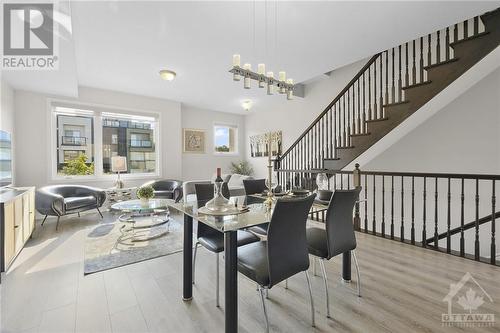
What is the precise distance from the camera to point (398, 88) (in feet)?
11.5

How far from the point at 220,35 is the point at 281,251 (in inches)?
107

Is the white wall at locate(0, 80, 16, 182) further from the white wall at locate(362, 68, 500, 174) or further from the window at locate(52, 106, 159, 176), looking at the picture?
the white wall at locate(362, 68, 500, 174)

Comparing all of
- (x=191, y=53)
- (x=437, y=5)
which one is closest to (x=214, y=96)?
(x=191, y=53)

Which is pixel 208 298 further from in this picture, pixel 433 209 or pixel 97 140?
pixel 97 140

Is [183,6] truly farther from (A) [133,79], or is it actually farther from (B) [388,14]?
(A) [133,79]

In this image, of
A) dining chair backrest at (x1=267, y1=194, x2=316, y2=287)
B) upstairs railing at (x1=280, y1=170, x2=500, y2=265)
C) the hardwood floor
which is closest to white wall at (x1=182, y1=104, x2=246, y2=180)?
upstairs railing at (x1=280, y1=170, x2=500, y2=265)

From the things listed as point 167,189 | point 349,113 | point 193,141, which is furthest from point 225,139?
point 349,113

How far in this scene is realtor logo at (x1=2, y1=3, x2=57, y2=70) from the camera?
2.25 metres

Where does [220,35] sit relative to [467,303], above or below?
above

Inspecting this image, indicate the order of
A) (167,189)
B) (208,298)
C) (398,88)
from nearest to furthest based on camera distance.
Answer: (208,298), (398,88), (167,189)

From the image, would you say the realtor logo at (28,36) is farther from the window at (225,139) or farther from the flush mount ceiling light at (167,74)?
the window at (225,139)

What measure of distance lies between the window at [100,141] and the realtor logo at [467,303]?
580 centimetres

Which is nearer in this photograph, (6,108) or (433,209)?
(6,108)

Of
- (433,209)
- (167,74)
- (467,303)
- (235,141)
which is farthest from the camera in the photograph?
(235,141)
